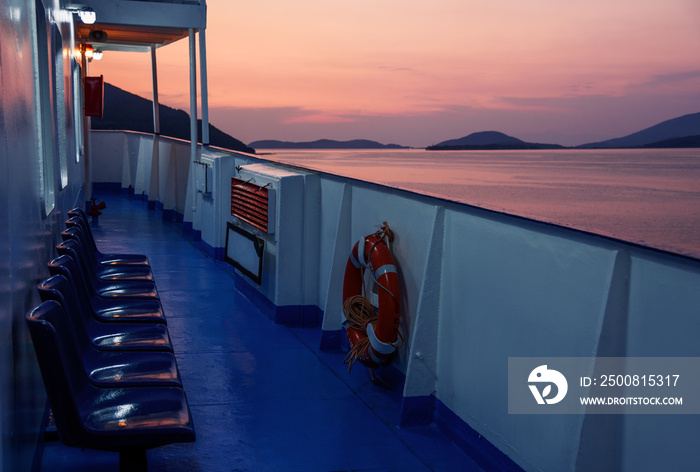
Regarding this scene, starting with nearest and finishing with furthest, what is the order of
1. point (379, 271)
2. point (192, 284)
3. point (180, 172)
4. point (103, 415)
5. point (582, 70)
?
point (103, 415)
point (379, 271)
point (192, 284)
point (180, 172)
point (582, 70)

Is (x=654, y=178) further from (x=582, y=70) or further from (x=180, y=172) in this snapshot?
(x=180, y=172)

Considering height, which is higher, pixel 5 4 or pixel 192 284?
pixel 5 4

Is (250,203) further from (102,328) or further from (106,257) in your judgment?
(102,328)

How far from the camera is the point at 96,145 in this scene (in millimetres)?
12445

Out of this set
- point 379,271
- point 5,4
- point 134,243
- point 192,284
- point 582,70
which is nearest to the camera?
point 5,4

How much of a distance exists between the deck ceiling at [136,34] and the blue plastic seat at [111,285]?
494cm

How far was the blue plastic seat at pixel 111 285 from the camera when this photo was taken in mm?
3031

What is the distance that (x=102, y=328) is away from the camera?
272 cm

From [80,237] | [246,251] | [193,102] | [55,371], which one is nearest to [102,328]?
[80,237]

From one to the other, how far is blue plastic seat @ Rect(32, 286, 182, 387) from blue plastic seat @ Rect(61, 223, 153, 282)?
1134 millimetres

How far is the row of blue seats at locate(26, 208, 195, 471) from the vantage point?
66.3 inches

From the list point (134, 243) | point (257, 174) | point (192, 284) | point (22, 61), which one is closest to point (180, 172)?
point (134, 243)

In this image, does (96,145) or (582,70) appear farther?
(582,70)

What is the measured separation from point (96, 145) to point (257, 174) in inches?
343
